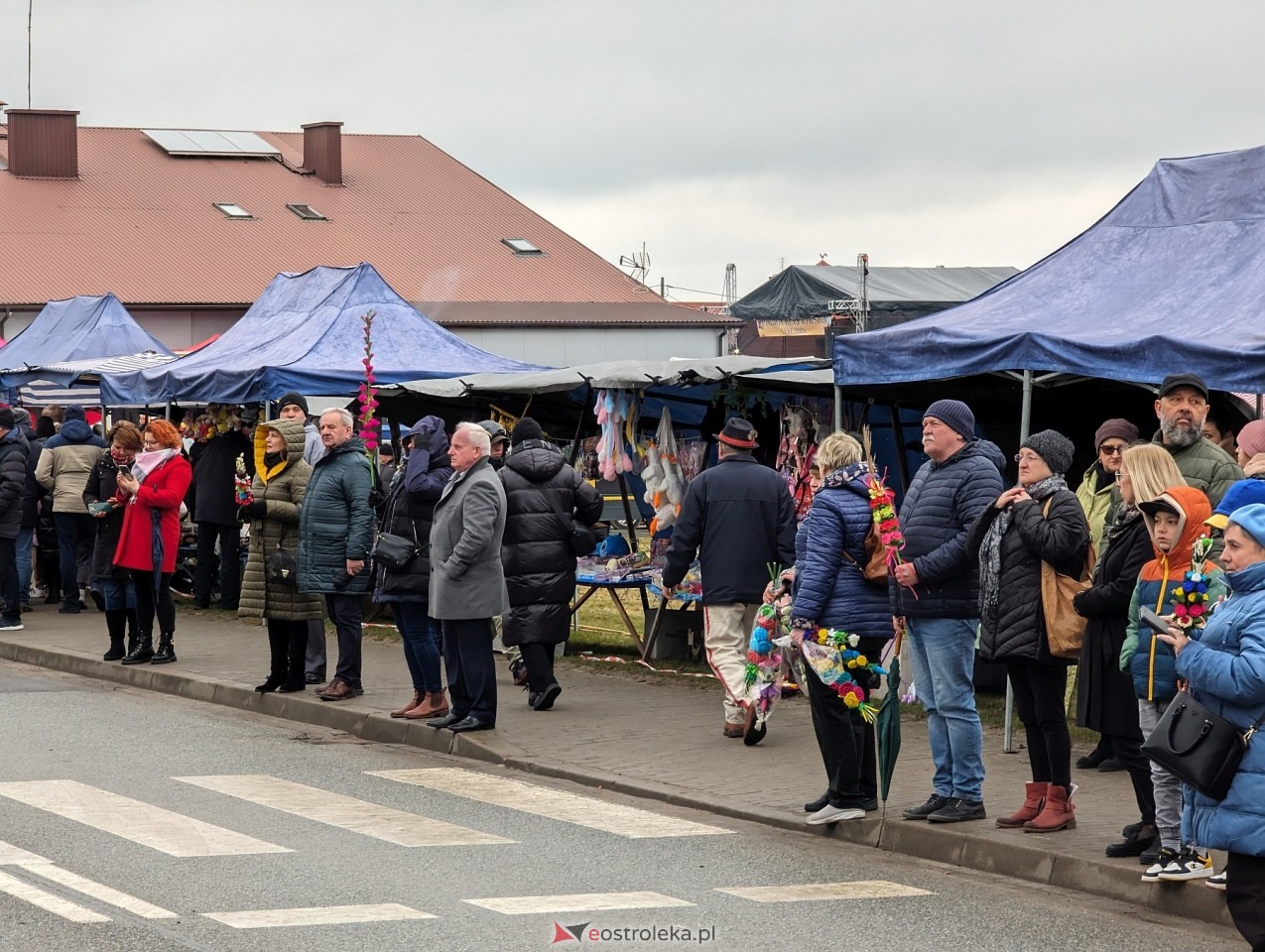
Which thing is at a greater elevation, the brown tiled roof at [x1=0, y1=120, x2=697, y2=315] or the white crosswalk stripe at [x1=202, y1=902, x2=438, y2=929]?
the brown tiled roof at [x1=0, y1=120, x2=697, y2=315]

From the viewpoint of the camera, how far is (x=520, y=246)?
49.8m

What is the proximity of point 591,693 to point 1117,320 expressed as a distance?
4.59m

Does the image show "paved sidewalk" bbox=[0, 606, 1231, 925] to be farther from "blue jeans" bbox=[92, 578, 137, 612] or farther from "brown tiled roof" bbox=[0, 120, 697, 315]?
"brown tiled roof" bbox=[0, 120, 697, 315]

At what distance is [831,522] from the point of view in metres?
8.62

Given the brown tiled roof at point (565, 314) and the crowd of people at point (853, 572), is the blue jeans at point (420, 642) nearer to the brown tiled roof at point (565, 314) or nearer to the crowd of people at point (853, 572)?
the crowd of people at point (853, 572)

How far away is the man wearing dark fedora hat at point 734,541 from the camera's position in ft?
36.2

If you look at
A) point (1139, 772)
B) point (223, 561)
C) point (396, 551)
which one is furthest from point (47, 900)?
point (223, 561)

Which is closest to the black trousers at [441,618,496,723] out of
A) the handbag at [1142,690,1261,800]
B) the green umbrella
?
the green umbrella

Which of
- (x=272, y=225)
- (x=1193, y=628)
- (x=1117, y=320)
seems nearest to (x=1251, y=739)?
(x=1193, y=628)

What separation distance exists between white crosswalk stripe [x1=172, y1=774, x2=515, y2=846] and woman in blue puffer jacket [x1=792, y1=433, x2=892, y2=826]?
1.64m

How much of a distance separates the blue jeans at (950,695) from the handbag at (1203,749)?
259 cm

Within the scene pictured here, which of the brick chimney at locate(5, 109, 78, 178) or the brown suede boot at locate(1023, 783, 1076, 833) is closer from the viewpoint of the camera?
the brown suede boot at locate(1023, 783, 1076, 833)

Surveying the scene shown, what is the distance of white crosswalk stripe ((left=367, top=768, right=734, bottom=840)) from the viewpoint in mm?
8852

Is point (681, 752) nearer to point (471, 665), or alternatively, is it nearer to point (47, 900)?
point (471, 665)
